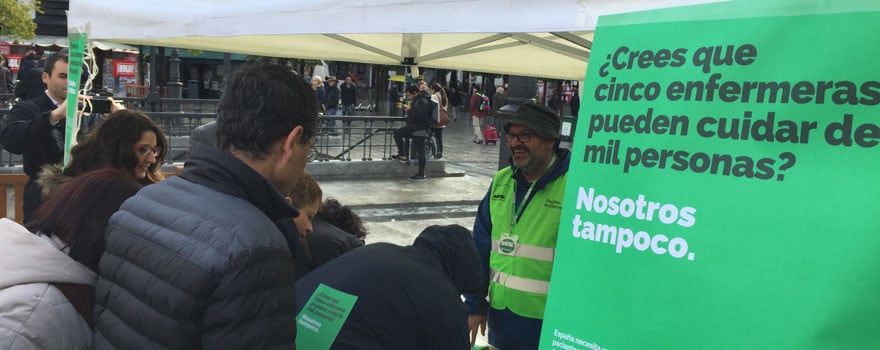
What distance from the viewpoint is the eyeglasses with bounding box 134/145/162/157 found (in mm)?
3092

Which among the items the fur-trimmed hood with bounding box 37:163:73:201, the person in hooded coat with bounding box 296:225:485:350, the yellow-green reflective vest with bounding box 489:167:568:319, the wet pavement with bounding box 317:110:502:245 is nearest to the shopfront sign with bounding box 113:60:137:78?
the wet pavement with bounding box 317:110:502:245

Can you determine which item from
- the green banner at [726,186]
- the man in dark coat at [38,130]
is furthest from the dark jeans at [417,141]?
the green banner at [726,186]

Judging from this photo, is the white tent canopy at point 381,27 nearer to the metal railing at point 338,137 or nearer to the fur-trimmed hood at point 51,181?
the fur-trimmed hood at point 51,181

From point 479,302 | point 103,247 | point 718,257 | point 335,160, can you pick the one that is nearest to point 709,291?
point 718,257

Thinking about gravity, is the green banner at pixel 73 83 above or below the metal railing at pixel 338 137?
above

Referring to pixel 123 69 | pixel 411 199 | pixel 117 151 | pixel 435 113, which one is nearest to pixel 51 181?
pixel 117 151

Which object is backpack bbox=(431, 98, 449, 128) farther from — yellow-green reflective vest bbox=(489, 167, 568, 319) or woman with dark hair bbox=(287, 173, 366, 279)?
woman with dark hair bbox=(287, 173, 366, 279)

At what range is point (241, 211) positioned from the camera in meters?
1.55

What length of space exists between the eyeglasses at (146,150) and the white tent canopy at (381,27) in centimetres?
56

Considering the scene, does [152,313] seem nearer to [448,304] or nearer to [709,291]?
[448,304]

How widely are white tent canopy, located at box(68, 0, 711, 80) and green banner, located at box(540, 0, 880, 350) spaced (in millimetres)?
157

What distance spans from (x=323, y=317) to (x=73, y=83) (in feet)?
10.8

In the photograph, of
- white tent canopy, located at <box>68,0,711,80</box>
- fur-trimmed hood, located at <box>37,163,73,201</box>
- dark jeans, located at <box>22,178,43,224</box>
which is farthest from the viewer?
dark jeans, located at <box>22,178,43,224</box>

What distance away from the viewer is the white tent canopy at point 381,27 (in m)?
2.00
